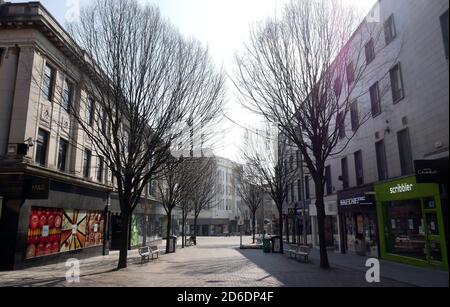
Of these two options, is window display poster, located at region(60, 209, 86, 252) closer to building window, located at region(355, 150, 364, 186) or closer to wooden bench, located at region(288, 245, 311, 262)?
wooden bench, located at region(288, 245, 311, 262)

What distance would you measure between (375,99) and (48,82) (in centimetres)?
1726

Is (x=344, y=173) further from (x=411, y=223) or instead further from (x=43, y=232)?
(x=43, y=232)

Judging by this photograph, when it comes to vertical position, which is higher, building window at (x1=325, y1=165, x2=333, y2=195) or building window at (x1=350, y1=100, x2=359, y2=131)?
building window at (x1=350, y1=100, x2=359, y2=131)

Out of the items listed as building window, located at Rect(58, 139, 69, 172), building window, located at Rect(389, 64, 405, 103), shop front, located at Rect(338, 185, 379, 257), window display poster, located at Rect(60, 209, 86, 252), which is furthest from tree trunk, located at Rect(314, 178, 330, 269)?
building window, located at Rect(58, 139, 69, 172)

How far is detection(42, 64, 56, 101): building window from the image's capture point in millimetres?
16922

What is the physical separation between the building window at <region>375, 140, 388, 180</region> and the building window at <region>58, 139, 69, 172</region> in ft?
56.1

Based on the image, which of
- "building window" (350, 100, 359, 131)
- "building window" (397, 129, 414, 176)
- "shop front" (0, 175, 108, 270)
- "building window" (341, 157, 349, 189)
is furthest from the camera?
"building window" (341, 157, 349, 189)

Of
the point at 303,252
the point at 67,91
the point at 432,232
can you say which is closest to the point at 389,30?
the point at 432,232

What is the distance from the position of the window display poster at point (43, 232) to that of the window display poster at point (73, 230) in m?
0.55

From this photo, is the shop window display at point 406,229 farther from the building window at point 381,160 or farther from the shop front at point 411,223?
the building window at point 381,160

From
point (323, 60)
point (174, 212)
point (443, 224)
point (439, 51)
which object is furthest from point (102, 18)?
point (174, 212)
